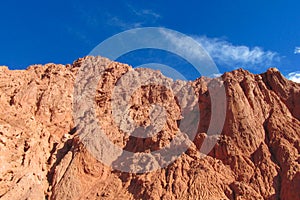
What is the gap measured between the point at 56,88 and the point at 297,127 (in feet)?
96.8

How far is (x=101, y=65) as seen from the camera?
62156mm

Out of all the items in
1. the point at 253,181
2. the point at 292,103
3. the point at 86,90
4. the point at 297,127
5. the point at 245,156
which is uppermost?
the point at 86,90

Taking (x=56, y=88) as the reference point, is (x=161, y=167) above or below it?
below

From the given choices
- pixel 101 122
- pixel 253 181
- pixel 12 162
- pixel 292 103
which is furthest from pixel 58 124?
pixel 292 103

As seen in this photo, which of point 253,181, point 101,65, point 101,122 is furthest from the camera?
point 101,65

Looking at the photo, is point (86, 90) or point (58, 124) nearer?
point (58, 124)

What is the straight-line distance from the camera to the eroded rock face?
34.8 meters

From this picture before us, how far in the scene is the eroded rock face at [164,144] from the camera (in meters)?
34.8

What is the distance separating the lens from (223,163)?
38781 mm

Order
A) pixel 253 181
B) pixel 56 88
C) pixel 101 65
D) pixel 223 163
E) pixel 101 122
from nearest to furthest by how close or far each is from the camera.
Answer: pixel 253 181
pixel 223 163
pixel 101 122
pixel 56 88
pixel 101 65

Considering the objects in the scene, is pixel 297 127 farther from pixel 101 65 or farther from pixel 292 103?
pixel 101 65

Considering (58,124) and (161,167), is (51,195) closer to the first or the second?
(161,167)

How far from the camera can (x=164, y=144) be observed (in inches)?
1513

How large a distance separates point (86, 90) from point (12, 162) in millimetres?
20156
